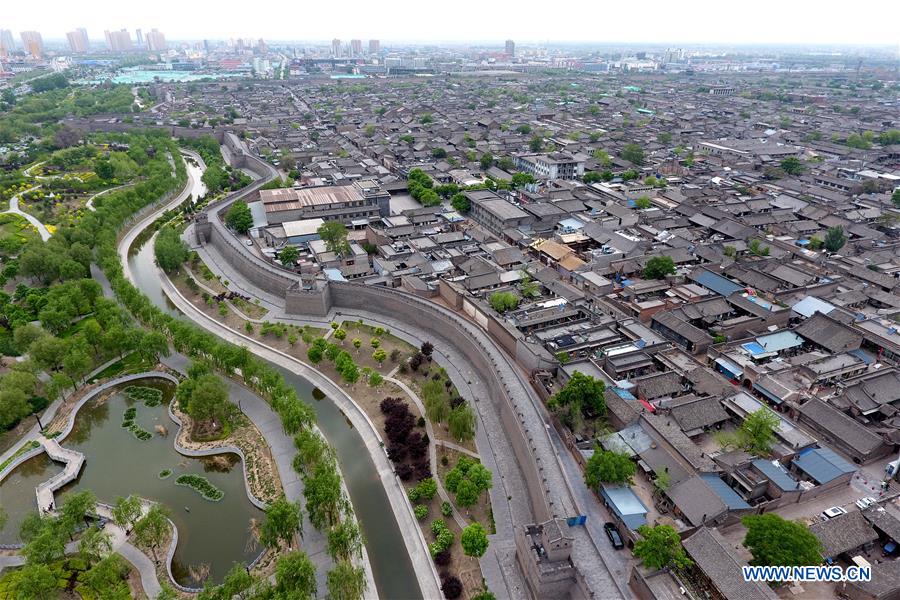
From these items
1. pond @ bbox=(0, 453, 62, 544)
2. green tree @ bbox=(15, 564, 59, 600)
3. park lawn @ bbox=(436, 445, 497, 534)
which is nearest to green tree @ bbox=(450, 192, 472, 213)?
park lawn @ bbox=(436, 445, 497, 534)

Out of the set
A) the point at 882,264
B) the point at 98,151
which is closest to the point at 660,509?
the point at 882,264

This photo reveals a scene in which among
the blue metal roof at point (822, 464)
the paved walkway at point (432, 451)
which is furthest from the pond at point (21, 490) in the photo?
the blue metal roof at point (822, 464)

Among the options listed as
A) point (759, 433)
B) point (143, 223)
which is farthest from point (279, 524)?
point (143, 223)

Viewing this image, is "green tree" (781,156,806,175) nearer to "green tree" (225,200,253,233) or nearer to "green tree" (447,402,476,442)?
"green tree" (447,402,476,442)

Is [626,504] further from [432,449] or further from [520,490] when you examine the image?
[432,449]

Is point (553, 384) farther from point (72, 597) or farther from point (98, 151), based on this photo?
point (98, 151)
